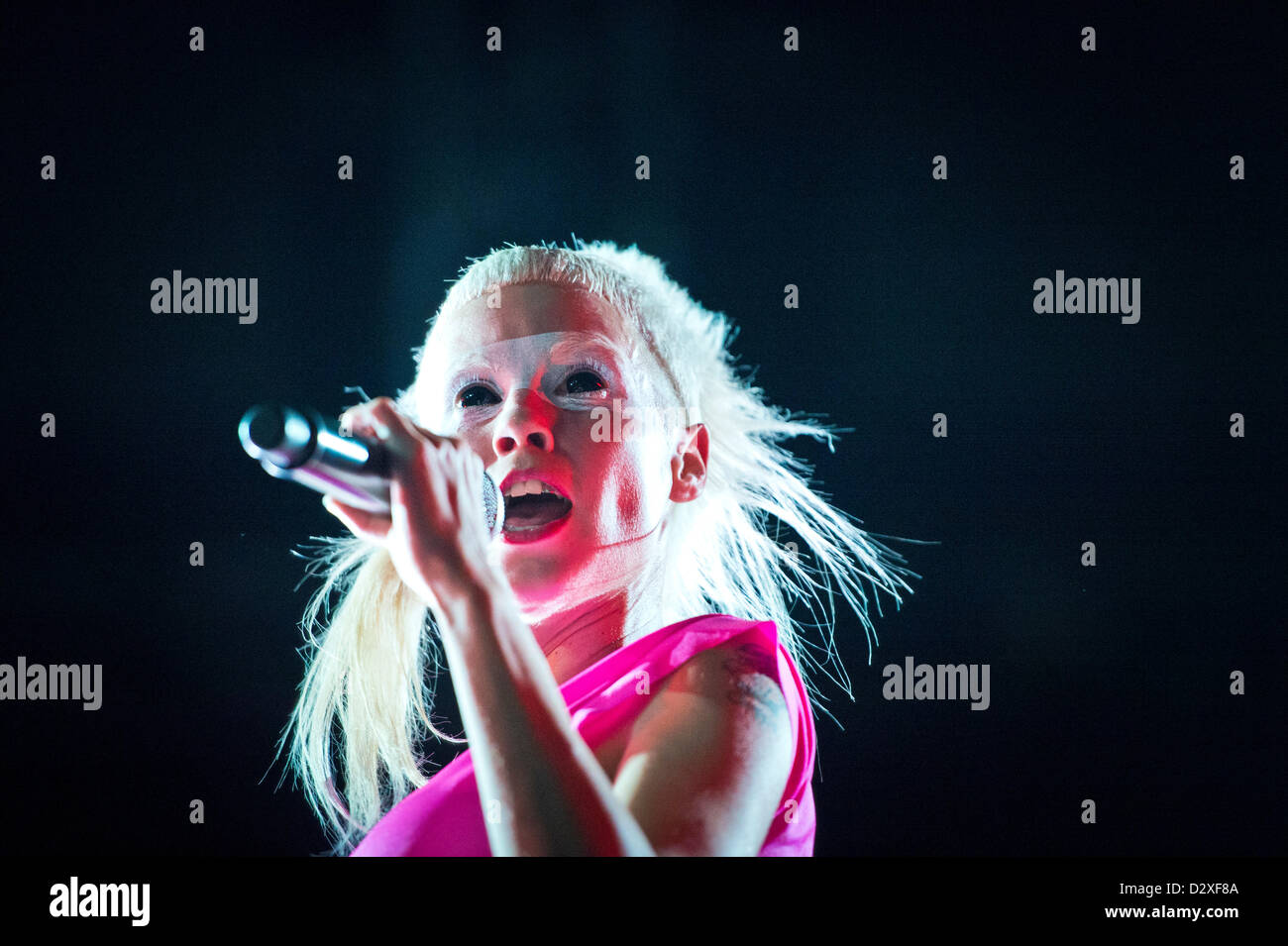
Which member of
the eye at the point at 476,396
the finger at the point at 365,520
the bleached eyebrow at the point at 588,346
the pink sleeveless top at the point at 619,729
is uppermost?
the bleached eyebrow at the point at 588,346

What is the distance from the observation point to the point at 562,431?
1766 millimetres

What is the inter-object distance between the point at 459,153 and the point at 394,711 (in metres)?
1.01

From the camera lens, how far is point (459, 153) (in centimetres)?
213

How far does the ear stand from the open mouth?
0.19m

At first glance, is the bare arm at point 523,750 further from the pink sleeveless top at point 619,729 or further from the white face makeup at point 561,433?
the white face makeup at point 561,433

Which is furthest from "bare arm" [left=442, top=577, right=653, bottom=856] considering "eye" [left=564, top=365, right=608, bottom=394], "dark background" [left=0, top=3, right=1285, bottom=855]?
"dark background" [left=0, top=3, right=1285, bottom=855]

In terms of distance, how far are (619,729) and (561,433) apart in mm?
466

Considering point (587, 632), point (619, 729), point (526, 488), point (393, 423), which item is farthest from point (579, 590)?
point (393, 423)

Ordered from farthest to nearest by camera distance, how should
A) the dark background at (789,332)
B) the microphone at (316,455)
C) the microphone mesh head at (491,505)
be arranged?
the dark background at (789,332)
the microphone mesh head at (491,505)
the microphone at (316,455)

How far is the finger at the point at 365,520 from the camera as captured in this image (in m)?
1.29

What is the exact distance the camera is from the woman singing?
52.1 inches

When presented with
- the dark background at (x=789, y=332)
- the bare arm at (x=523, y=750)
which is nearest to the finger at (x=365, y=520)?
the bare arm at (x=523, y=750)

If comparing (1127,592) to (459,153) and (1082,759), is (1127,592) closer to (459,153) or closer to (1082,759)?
(1082,759)
